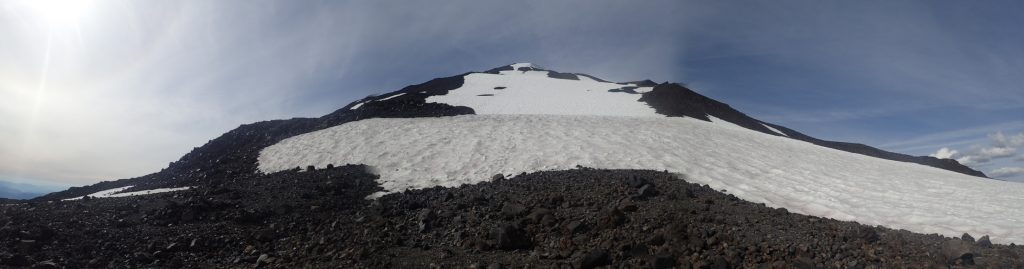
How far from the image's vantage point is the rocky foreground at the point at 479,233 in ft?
26.1

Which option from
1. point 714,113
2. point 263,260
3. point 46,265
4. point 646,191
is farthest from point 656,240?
point 714,113

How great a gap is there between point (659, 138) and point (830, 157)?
24.4 feet

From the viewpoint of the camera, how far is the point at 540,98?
1464 inches

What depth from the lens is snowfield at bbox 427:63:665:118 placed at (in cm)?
3158

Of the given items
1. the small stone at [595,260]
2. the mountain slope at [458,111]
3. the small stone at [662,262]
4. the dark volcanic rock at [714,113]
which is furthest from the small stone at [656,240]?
the dark volcanic rock at [714,113]

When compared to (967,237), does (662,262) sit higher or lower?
higher

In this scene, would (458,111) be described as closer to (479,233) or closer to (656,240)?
(479,233)

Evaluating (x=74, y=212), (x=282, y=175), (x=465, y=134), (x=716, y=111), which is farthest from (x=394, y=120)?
(x=716, y=111)

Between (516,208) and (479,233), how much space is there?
4.23 ft

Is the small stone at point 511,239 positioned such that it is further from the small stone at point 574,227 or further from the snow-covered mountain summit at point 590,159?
the snow-covered mountain summit at point 590,159

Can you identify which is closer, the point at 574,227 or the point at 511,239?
the point at 511,239

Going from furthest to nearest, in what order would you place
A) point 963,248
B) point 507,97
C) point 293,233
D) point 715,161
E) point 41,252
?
1. point 507,97
2. point 715,161
3. point 293,233
4. point 41,252
5. point 963,248

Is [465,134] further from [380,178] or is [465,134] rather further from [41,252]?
[41,252]

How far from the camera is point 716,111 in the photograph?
37156mm
